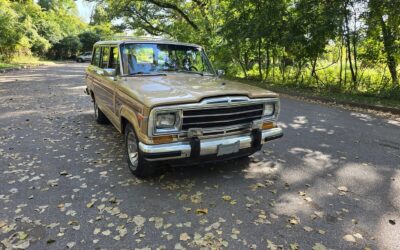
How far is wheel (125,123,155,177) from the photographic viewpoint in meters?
4.20

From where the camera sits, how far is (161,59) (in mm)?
5281

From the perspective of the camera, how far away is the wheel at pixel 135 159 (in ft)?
13.8

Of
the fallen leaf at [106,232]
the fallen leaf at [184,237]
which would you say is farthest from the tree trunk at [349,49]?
the fallen leaf at [106,232]

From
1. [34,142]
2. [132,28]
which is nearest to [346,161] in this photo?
[34,142]

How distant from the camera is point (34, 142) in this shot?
19.9 feet

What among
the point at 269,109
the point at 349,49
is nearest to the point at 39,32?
the point at 349,49

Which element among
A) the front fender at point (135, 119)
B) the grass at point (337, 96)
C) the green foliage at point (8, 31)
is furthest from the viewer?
the green foliage at point (8, 31)

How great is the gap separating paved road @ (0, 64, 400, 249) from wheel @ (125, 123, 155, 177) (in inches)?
5.9

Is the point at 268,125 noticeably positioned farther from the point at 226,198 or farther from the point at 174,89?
the point at 174,89

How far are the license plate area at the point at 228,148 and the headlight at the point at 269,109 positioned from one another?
0.79 metres

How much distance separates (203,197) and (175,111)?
3.81 feet

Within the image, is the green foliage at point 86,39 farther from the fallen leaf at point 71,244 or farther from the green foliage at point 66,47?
the fallen leaf at point 71,244

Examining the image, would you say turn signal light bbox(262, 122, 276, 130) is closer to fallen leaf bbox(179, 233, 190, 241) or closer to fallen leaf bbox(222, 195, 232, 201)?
fallen leaf bbox(222, 195, 232, 201)

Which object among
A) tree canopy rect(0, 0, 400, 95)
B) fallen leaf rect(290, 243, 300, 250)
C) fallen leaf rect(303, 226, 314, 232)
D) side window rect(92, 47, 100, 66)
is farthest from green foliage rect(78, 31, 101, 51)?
fallen leaf rect(290, 243, 300, 250)
